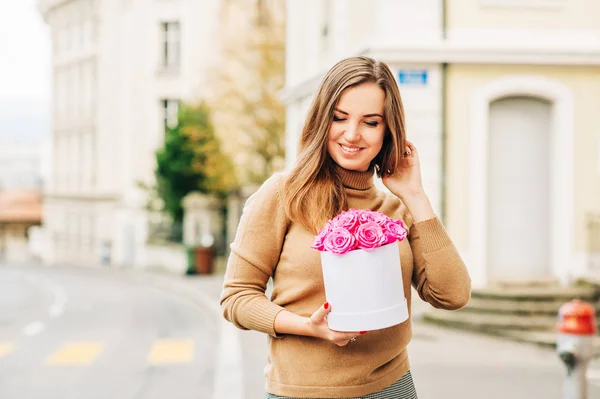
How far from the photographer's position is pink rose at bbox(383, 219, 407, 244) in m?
2.30

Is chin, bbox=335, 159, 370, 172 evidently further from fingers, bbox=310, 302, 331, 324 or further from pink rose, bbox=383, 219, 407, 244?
fingers, bbox=310, 302, 331, 324

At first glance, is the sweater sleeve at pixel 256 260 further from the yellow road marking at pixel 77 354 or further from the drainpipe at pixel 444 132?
the drainpipe at pixel 444 132

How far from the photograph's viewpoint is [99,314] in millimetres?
17156

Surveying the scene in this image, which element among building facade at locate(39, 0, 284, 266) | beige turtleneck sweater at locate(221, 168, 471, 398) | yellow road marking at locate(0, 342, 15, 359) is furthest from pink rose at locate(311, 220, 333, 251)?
building facade at locate(39, 0, 284, 266)

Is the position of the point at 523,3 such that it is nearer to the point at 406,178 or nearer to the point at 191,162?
the point at 406,178

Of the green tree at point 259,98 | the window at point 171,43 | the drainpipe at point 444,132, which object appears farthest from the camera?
the window at point 171,43

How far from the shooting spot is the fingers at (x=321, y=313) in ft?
7.43

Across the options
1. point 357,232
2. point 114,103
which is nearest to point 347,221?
point 357,232

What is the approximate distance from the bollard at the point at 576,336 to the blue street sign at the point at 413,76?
7578mm

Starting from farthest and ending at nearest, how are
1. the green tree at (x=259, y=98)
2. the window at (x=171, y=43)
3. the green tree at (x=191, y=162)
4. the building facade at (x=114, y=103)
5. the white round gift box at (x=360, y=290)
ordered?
the window at (x=171, y=43), the building facade at (x=114, y=103), the green tree at (x=191, y=162), the green tree at (x=259, y=98), the white round gift box at (x=360, y=290)

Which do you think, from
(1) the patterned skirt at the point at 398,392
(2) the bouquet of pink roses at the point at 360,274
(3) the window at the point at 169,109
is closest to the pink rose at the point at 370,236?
(2) the bouquet of pink roses at the point at 360,274

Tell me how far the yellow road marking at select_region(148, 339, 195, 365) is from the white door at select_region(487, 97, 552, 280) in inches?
180

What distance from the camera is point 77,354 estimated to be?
451 inches

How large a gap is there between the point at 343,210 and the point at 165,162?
90.2ft
